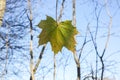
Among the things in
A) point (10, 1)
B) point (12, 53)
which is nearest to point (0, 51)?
point (12, 53)

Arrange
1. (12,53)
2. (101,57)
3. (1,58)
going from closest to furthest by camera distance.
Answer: (101,57) → (12,53) → (1,58)

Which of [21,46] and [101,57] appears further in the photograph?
[21,46]

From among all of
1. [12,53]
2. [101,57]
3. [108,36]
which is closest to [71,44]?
[101,57]

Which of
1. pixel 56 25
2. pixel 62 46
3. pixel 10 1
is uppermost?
pixel 10 1

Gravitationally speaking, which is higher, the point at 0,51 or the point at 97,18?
the point at 97,18

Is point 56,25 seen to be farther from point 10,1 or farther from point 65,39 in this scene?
point 10,1

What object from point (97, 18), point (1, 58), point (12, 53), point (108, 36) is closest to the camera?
point (108, 36)

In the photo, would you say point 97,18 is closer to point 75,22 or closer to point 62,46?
point 75,22
